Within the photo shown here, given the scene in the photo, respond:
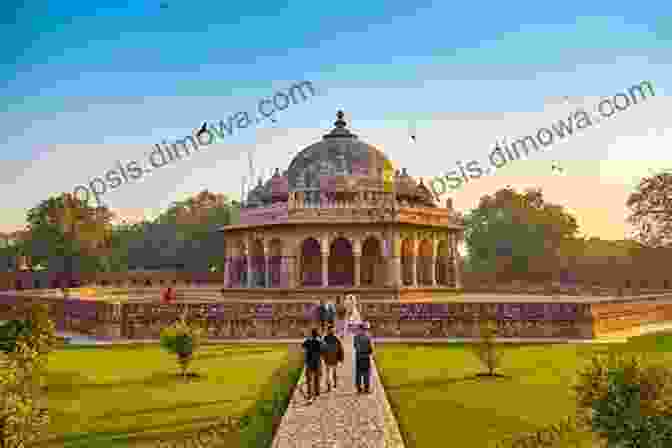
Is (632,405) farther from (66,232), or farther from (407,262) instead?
(66,232)

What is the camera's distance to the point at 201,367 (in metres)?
13.8

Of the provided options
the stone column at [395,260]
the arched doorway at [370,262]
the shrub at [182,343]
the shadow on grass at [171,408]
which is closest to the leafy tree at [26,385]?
the shadow on grass at [171,408]

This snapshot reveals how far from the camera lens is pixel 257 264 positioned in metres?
32.7

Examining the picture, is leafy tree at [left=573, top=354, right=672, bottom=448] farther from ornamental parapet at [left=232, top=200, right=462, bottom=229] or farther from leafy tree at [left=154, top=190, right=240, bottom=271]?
leafy tree at [left=154, top=190, right=240, bottom=271]

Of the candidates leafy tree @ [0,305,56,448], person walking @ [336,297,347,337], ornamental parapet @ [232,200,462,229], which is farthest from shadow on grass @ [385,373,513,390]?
ornamental parapet @ [232,200,462,229]

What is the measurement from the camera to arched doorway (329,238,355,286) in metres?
32.8

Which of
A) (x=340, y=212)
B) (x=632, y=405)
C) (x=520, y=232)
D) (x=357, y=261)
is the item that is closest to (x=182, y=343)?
(x=632, y=405)

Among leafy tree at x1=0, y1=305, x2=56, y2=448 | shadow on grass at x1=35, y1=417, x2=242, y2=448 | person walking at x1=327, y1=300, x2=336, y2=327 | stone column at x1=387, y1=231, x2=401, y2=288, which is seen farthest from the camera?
stone column at x1=387, y1=231, x2=401, y2=288

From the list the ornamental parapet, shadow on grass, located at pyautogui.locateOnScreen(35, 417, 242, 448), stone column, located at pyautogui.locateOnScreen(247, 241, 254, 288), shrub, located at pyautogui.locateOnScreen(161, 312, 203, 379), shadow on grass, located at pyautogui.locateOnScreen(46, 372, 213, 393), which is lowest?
shadow on grass, located at pyautogui.locateOnScreen(35, 417, 242, 448)

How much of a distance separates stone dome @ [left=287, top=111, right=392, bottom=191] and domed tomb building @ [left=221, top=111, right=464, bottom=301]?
6 cm

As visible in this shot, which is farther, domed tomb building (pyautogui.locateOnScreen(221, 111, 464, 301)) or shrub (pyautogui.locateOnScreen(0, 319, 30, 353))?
domed tomb building (pyautogui.locateOnScreen(221, 111, 464, 301))

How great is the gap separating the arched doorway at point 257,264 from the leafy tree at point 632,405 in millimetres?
25635

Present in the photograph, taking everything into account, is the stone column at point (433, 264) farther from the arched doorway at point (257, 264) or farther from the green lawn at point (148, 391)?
the green lawn at point (148, 391)

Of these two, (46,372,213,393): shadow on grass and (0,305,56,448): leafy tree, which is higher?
(0,305,56,448): leafy tree
